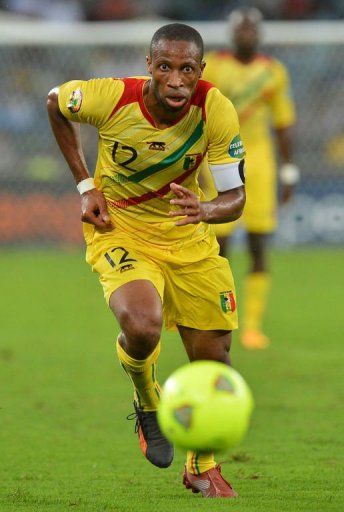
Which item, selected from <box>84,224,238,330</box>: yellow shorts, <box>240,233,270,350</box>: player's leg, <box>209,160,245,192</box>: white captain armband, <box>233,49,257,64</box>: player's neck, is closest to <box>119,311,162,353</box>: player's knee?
<box>84,224,238,330</box>: yellow shorts

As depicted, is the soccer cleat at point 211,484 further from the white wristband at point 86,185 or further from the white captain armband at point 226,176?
the white wristband at point 86,185

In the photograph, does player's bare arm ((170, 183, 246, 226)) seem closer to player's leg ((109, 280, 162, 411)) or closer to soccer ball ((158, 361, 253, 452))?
player's leg ((109, 280, 162, 411))

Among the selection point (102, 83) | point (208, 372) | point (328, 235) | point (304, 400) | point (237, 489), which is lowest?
point (328, 235)

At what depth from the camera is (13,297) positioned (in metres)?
14.7

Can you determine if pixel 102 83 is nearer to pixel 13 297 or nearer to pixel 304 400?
pixel 304 400

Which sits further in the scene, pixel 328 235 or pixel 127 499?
pixel 328 235

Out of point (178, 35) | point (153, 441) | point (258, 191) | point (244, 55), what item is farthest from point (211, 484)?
point (244, 55)

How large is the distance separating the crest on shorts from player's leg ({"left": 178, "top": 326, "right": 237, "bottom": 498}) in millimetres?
131

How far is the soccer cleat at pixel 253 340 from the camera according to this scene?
11266 millimetres

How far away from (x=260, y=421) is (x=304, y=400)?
0.84m

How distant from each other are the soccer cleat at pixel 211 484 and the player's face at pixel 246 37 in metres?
6.23

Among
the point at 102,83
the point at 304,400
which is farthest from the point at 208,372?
the point at 304,400

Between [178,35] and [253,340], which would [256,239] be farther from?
[178,35]

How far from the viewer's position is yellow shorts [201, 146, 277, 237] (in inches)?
454
